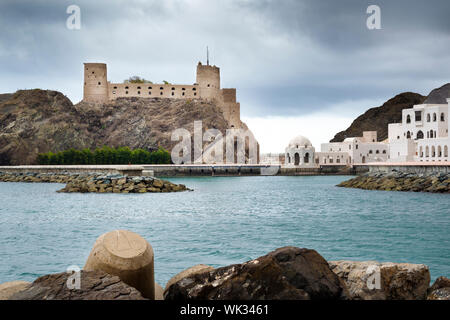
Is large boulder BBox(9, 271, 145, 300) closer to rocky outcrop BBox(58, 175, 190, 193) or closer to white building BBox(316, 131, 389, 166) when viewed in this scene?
rocky outcrop BBox(58, 175, 190, 193)

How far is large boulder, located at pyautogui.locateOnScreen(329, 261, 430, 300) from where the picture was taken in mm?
5562

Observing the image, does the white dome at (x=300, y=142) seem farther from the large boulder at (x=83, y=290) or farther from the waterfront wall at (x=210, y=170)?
the large boulder at (x=83, y=290)

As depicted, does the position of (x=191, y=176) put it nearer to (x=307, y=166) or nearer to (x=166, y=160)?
(x=166, y=160)

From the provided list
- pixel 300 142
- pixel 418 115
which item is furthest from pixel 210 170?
pixel 418 115

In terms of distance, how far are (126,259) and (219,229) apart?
12113 millimetres

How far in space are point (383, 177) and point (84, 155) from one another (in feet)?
147

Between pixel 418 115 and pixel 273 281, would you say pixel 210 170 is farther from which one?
pixel 273 281

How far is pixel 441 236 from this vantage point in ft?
50.7

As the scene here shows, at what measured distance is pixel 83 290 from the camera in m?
4.34

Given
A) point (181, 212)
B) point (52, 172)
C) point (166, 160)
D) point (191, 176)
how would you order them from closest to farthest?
point (181, 212), point (52, 172), point (191, 176), point (166, 160)

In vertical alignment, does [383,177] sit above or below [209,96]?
below

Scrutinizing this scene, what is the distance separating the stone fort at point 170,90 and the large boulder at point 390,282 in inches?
3090
